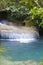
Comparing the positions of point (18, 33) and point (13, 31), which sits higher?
point (13, 31)

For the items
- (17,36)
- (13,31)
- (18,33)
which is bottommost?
(17,36)

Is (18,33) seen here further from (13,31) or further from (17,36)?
(13,31)

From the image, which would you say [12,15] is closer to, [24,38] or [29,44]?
[24,38]

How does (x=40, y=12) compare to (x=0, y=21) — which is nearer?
(x=40, y=12)

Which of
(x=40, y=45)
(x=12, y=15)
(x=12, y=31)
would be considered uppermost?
(x=12, y=15)

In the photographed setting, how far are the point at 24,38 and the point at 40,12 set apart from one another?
13190mm

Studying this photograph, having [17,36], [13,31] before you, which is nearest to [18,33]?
[17,36]

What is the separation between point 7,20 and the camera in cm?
1788

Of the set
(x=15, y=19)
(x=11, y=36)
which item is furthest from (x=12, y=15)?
(x=11, y=36)

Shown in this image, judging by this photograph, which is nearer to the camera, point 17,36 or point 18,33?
point 17,36

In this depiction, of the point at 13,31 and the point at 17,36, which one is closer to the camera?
the point at 17,36

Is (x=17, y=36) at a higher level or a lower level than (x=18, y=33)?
lower

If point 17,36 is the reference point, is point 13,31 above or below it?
above

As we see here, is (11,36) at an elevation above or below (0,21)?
below
